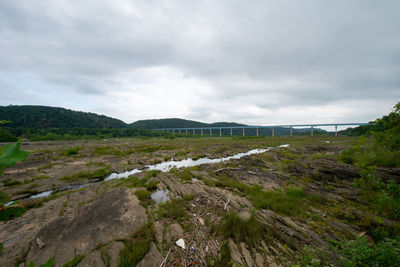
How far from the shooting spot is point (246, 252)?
5.66 metres

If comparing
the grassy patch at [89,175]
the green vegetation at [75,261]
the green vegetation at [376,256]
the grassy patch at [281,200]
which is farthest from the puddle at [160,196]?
the green vegetation at [376,256]

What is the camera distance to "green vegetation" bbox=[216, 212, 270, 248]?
6023 mm

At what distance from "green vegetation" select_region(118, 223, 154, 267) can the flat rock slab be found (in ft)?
1.90

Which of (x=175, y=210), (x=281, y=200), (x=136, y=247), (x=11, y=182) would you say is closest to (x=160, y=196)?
(x=175, y=210)

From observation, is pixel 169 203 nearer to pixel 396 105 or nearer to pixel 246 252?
pixel 246 252

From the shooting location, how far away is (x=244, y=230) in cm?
633

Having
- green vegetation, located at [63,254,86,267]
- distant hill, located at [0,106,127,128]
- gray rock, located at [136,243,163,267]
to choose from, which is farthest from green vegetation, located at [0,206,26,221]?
distant hill, located at [0,106,127,128]

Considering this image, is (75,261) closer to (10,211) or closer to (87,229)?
(87,229)

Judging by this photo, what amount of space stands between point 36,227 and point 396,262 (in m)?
14.0

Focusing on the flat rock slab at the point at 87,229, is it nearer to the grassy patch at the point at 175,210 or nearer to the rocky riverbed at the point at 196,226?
the rocky riverbed at the point at 196,226

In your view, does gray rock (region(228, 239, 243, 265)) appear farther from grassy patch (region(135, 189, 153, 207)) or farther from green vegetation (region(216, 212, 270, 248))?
grassy patch (region(135, 189, 153, 207))

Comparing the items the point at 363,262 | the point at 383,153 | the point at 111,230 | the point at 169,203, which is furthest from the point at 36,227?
the point at 383,153

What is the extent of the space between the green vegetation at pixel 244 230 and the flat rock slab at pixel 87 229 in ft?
13.8

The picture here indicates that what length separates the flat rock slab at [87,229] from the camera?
5770mm
